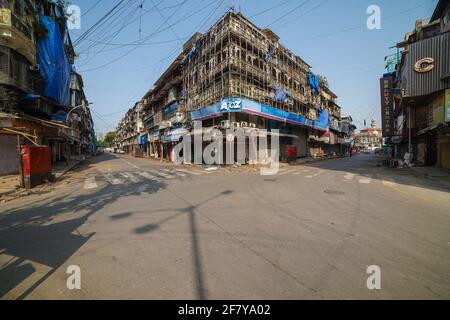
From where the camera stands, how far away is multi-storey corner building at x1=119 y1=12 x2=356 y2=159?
76.6 feet

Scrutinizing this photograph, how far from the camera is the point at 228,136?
21344 millimetres

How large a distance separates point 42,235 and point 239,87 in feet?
71.1

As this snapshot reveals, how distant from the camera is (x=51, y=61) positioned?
66.9 feet

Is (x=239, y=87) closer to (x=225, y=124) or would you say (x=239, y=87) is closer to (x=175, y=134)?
(x=225, y=124)

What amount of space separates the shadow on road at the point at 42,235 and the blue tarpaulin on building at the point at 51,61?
56.7ft

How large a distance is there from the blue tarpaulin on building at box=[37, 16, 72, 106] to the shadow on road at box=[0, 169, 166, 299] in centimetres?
1727

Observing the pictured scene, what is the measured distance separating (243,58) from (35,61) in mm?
19089

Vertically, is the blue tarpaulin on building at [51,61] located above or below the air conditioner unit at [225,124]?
above

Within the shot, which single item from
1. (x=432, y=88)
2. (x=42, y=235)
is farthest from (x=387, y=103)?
(x=42, y=235)

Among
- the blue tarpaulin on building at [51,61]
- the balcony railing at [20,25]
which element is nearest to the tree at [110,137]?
the blue tarpaulin on building at [51,61]

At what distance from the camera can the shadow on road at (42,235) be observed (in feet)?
11.1

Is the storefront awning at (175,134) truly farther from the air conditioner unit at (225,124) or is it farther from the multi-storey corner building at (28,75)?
the multi-storey corner building at (28,75)
